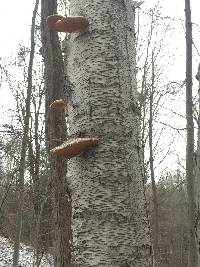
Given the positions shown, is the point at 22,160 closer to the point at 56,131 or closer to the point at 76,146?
the point at 56,131

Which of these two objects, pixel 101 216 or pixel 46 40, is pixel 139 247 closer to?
pixel 101 216

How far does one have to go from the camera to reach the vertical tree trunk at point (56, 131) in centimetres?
534

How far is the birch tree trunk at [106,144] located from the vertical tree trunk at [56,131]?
308 centimetres

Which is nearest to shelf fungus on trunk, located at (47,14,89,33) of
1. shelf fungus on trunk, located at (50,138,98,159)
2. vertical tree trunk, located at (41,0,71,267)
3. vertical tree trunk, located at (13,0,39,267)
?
shelf fungus on trunk, located at (50,138,98,159)

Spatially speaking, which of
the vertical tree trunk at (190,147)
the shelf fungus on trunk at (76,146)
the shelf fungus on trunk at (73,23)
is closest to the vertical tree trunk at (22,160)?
the vertical tree trunk at (190,147)

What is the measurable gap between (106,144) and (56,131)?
4511mm

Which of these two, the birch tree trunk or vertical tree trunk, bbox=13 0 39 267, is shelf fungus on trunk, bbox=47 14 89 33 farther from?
vertical tree trunk, bbox=13 0 39 267

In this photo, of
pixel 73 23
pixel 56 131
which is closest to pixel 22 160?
pixel 56 131

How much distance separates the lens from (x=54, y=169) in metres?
5.71

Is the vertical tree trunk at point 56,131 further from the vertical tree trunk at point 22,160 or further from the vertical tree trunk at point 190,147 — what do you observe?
the vertical tree trunk at point 22,160

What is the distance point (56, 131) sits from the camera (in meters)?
5.94

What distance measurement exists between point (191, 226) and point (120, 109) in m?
6.43

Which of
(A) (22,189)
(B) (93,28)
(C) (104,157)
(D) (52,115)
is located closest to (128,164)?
(C) (104,157)

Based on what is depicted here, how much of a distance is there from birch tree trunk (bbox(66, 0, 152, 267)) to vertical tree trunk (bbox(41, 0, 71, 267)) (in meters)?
3.08
